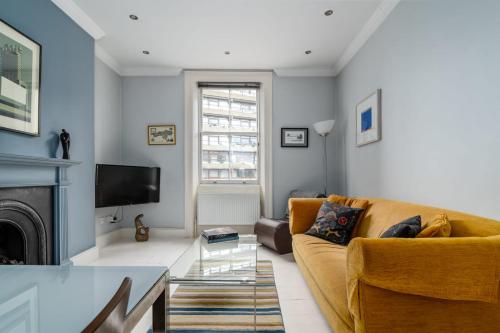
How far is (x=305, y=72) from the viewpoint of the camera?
406 centimetres

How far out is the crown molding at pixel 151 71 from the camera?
4.02 m

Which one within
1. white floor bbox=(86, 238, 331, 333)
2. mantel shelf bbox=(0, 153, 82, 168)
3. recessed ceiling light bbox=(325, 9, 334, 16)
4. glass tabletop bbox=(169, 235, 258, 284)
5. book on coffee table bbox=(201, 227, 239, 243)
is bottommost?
white floor bbox=(86, 238, 331, 333)

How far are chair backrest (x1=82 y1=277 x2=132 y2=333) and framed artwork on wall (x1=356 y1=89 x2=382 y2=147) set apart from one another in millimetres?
2758

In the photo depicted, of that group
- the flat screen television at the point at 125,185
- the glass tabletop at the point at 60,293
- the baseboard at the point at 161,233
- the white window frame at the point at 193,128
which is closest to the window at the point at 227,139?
the white window frame at the point at 193,128

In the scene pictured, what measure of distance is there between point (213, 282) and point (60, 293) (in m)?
1.03

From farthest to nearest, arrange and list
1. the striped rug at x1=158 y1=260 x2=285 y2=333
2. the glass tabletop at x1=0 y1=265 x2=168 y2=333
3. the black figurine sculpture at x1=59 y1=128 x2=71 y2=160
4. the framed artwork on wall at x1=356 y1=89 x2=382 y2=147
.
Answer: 1. the framed artwork on wall at x1=356 y1=89 x2=382 y2=147
2. the black figurine sculpture at x1=59 y1=128 x2=71 y2=160
3. the striped rug at x1=158 y1=260 x2=285 y2=333
4. the glass tabletop at x1=0 y1=265 x2=168 y2=333

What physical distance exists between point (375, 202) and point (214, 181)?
2596 mm

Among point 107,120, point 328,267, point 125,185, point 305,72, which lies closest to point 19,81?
point 107,120

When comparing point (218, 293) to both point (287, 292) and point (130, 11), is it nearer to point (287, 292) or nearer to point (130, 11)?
point (287, 292)

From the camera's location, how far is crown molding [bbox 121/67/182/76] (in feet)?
13.2

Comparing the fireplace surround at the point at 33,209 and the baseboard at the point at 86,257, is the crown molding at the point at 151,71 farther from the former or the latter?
Result: the baseboard at the point at 86,257

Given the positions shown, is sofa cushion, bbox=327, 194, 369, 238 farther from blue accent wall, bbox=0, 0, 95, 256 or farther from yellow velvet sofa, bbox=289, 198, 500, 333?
blue accent wall, bbox=0, 0, 95, 256

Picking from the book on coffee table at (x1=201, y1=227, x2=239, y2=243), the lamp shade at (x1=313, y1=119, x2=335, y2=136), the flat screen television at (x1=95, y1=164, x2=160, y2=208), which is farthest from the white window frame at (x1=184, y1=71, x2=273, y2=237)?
the book on coffee table at (x1=201, y1=227, x2=239, y2=243)

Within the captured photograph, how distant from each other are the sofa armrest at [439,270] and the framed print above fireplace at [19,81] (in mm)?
2563
